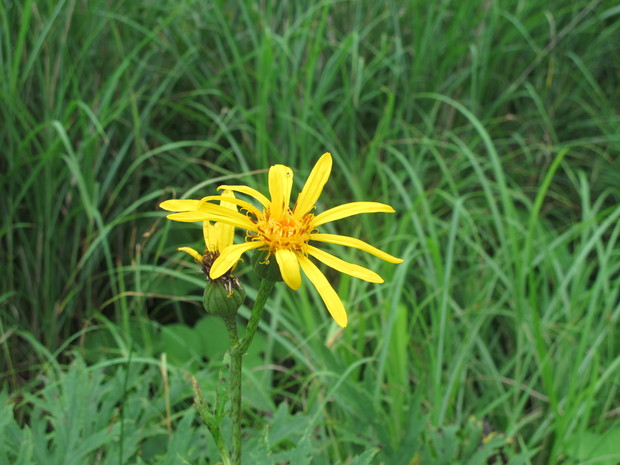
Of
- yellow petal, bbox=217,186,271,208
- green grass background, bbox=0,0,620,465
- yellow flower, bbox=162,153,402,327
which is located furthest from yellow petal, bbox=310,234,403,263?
green grass background, bbox=0,0,620,465

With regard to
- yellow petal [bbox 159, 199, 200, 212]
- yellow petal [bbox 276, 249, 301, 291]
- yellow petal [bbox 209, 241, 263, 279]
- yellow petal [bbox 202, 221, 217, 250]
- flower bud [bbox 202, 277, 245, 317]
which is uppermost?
yellow petal [bbox 159, 199, 200, 212]

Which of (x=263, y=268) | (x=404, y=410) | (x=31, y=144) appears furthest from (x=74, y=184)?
(x=263, y=268)

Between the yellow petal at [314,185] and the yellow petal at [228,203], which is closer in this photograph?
the yellow petal at [228,203]

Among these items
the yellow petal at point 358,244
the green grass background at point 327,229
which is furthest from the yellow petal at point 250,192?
the green grass background at point 327,229

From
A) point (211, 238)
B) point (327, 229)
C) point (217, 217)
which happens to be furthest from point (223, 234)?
point (327, 229)

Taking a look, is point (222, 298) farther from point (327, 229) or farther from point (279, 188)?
point (327, 229)

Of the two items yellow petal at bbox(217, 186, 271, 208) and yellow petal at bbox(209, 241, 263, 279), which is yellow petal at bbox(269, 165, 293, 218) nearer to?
yellow petal at bbox(217, 186, 271, 208)

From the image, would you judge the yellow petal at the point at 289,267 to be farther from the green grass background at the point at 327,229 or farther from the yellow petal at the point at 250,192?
the green grass background at the point at 327,229

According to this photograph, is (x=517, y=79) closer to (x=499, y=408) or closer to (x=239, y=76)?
(x=239, y=76)
